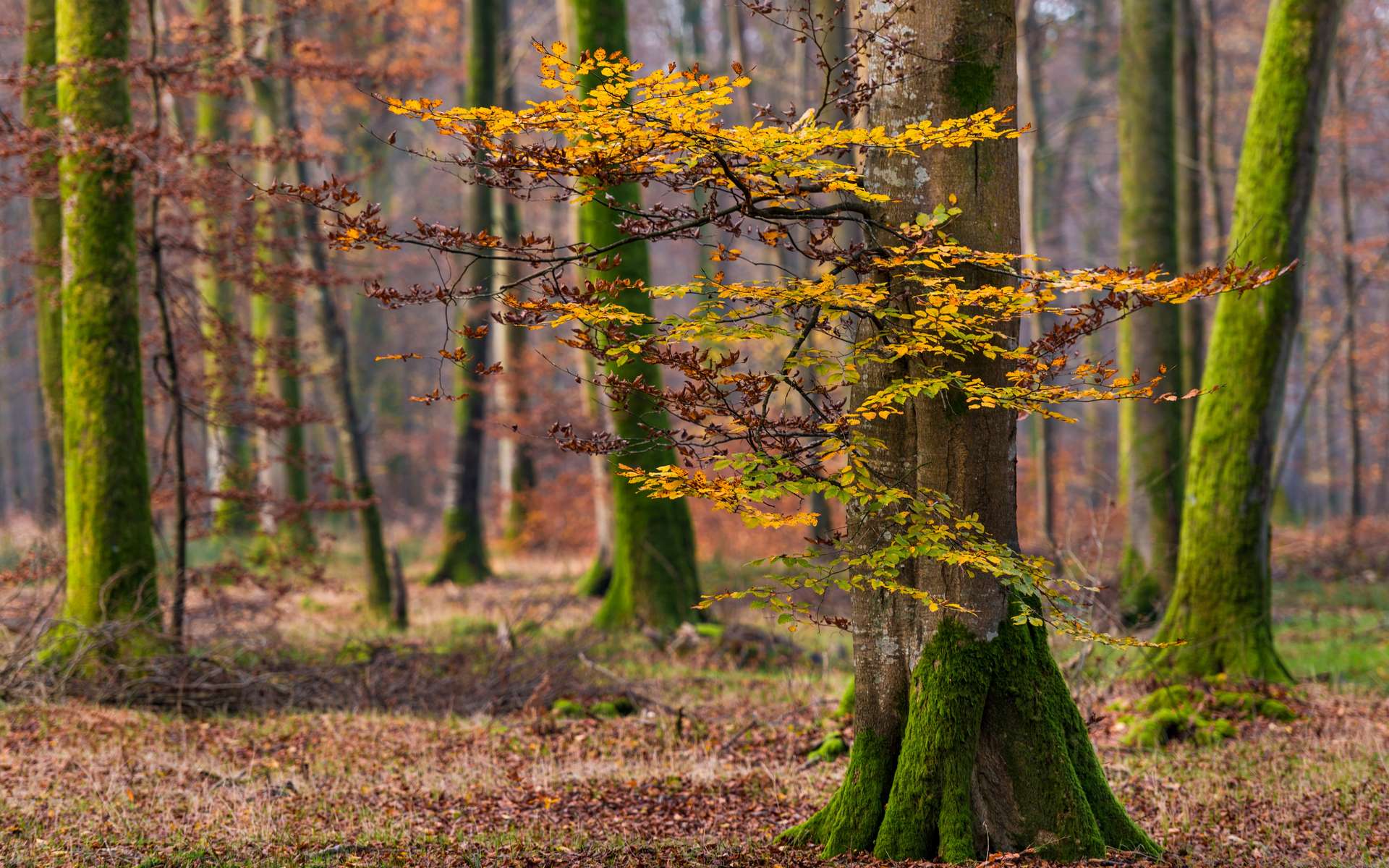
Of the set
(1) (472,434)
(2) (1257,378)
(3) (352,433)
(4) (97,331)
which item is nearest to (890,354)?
(2) (1257,378)

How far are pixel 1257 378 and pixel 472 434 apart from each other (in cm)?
1184

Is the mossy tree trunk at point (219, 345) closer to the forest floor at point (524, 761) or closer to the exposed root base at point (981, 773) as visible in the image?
the forest floor at point (524, 761)

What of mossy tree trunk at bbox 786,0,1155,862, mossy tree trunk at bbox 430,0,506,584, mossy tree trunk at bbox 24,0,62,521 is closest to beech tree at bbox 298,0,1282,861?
mossy tree trunk at bbox 786,0,1155,862

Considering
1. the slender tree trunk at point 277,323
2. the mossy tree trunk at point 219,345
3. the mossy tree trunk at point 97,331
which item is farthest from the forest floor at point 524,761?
the slender tree trunk at point 277,323

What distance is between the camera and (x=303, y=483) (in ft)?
65.2

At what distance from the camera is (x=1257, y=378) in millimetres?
8719

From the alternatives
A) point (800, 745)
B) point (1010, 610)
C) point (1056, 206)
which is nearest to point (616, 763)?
point (800, 745)

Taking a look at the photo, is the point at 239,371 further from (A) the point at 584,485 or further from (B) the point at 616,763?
(A) the point at 584,485

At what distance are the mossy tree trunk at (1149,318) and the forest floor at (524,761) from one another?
1746 mm

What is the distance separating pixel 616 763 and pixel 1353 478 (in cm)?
1716

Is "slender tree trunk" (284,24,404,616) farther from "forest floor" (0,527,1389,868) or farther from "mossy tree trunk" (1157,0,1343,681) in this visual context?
"mossy tree trunk" (1157,0,1343,681)

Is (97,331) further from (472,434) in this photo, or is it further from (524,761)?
(472,434)

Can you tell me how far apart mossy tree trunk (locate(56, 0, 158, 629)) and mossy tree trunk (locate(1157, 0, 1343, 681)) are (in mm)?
8175

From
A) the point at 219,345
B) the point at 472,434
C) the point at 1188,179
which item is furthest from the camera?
the point at 472,434
